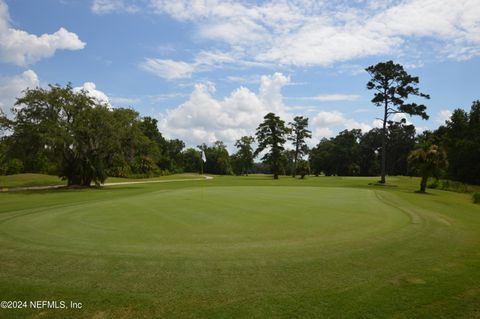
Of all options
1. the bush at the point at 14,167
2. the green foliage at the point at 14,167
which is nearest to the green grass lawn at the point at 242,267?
the green foliage at the point at 14,167

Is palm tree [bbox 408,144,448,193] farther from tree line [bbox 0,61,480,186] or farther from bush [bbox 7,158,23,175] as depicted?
bush [bbox 7,158,23,175]

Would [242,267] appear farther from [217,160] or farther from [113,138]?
[217,160]

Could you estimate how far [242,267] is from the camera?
702 cm

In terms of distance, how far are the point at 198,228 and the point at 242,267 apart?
4.01m

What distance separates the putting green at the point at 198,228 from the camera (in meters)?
8.67

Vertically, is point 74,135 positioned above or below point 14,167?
above

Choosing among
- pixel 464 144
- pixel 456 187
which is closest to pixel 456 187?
pixel 456 187

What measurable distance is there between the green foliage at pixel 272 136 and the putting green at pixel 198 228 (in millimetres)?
48494

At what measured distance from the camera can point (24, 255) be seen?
784 centimetres

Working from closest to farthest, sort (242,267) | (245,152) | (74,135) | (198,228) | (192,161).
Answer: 1. (242,267)
2. (198,228)
3. (74,135)
4. (245,152)
5. (192,161)

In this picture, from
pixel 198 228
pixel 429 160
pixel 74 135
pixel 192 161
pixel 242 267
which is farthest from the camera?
A: pixel 192 161

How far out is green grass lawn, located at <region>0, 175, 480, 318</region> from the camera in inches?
207

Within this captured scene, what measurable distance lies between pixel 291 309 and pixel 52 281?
4282 millimetres

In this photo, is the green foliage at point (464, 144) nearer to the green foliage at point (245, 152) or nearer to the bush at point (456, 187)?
the bush at point (456, 187)
